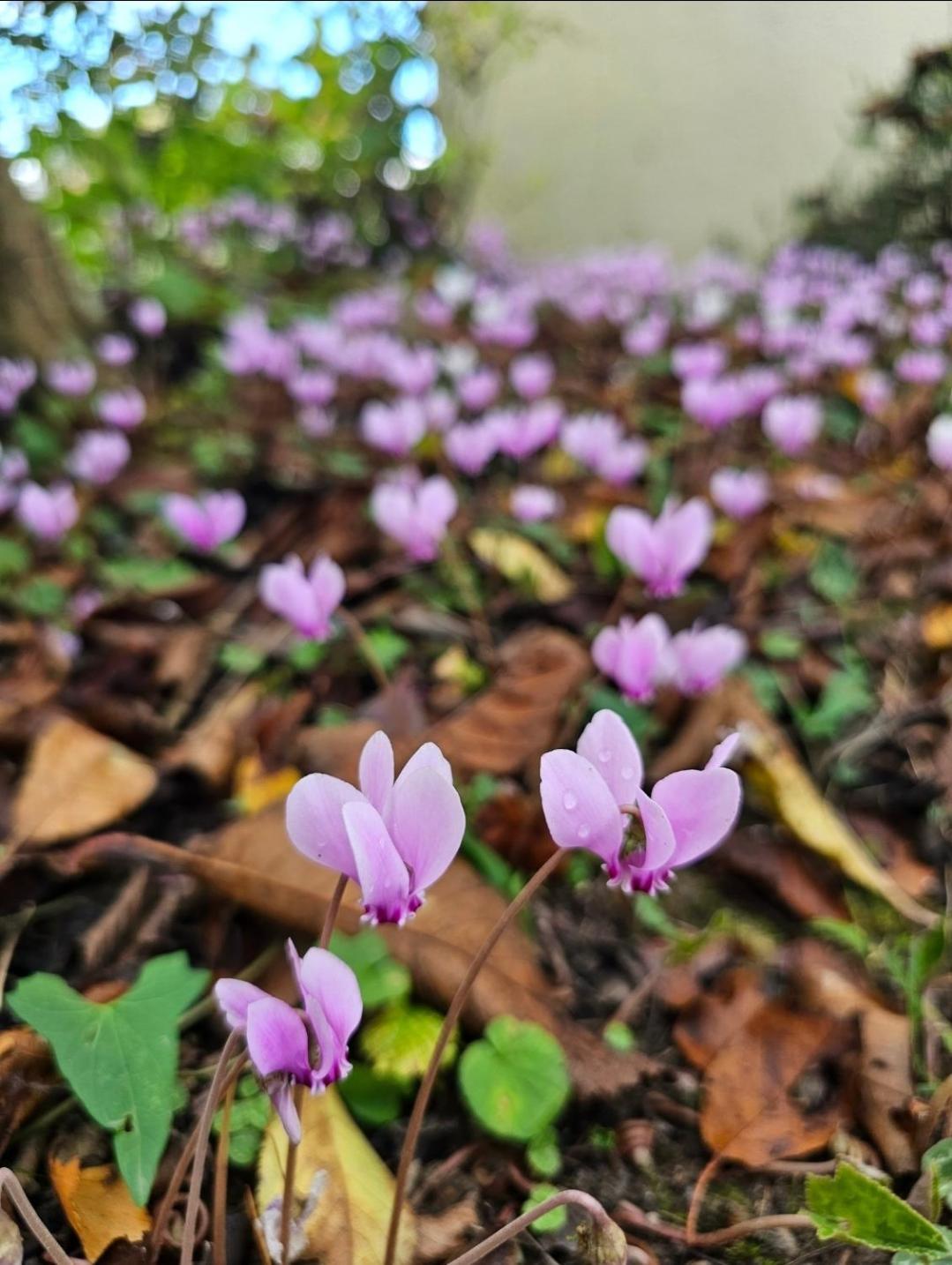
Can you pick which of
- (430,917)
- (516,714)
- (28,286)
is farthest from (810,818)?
(28,286)

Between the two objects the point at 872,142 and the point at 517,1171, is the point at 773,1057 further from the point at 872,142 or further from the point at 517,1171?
the point at 872,142

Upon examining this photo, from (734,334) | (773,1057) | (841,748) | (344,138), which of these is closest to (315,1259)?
(773,1057)

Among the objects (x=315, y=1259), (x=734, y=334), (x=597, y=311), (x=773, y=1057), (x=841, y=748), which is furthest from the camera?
(x=597, y=311)

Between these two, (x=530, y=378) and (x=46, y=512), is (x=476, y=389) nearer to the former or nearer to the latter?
(x=530, y=378)

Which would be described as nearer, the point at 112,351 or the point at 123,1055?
the point at 123,1055

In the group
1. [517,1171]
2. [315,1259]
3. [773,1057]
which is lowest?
[773,1057]

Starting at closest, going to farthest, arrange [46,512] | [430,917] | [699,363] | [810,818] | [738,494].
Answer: [430,917] → [810,818] → [738,494] → [46,512] → [699,363]

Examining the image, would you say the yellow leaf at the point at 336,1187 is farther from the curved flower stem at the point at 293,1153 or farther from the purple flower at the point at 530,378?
the purple flower at the point at 530,378
